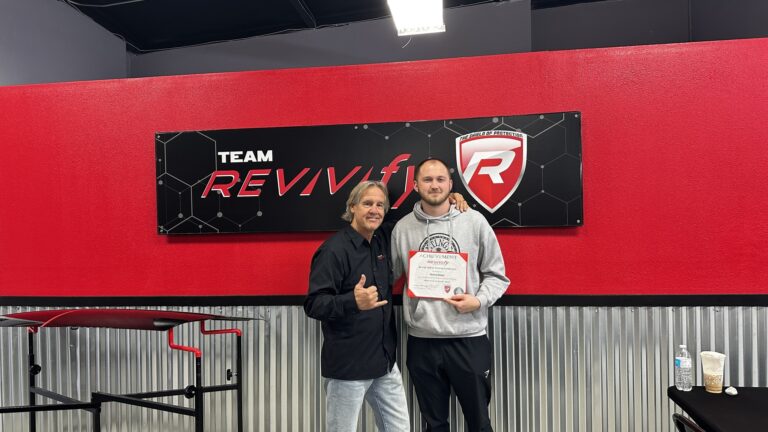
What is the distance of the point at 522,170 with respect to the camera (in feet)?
7.53

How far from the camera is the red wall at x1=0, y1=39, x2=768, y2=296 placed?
224 centimetres

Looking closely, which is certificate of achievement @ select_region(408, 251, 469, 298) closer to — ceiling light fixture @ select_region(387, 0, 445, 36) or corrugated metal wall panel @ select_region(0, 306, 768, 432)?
corrugated metal wall panel @ select_region(0, 306, 768, 432)

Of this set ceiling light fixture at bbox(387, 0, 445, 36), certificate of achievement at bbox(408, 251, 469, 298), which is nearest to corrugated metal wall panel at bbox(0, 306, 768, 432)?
certificate of achievement at bbox(408, 251, 469, 298)

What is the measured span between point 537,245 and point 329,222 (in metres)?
1.22

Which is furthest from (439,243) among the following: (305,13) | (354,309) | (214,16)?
(214,16)

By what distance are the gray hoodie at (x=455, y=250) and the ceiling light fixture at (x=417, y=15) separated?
1.65 m

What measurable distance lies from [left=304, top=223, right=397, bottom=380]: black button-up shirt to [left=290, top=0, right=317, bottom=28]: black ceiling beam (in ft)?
9.81

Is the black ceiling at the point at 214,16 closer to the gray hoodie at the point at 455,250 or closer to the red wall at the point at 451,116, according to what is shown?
the red wall at the point at 451,116

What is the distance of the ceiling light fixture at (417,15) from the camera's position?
2867 millimetres

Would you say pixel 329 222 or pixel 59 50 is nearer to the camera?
pixel 329 222

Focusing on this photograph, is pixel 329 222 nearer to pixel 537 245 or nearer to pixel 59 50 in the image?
pixel 537 245

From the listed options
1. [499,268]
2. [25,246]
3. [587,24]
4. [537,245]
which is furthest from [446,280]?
[587,24]

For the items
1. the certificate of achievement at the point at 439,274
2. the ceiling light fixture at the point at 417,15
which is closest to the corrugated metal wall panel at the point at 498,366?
the certificate of achievement at the point at 439,274

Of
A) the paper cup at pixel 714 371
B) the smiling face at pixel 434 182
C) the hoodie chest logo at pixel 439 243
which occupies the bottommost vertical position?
the paper cup at pixel 714 371
